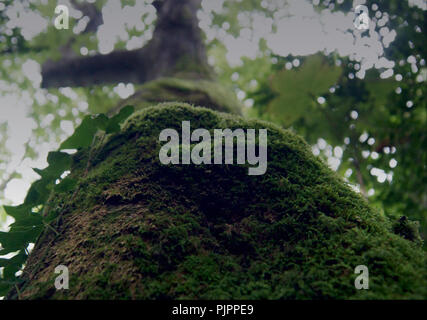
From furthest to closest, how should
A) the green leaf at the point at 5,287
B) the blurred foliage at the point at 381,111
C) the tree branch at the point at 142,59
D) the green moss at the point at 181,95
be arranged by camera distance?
the tree branch at the point at 142,59, the blurred foliage at the point at 381,111, the green moss at the point at 181,95, the green leaf at the point at 5,287

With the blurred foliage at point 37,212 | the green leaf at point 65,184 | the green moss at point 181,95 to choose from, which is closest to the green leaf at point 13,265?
the blurred foliage at point 37,212

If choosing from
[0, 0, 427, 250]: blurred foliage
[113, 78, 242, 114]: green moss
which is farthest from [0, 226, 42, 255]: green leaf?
[0, 0, 427, 250]: blurred foliage

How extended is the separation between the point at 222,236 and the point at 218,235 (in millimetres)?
29

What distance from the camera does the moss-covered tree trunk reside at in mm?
1195

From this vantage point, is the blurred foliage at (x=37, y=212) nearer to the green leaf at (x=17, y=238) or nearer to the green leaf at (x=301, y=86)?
the green leaf at (x=17, y=238)

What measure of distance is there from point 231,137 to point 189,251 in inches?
33.0

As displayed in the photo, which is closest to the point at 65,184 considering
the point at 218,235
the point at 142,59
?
the point at 218,235

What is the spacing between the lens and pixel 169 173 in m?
1.79

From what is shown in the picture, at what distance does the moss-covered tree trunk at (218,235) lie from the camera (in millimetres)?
1195

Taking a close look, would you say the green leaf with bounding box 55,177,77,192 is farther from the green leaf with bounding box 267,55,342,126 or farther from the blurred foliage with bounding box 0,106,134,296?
the green leaf with bounding box 267,55,342,126

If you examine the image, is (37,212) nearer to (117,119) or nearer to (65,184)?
(65,184)

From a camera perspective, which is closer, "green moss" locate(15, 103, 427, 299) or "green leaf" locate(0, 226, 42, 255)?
"green moss" locate(15, 103, 427, 299)

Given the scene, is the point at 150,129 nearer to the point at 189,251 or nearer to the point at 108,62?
the point at 189,251
